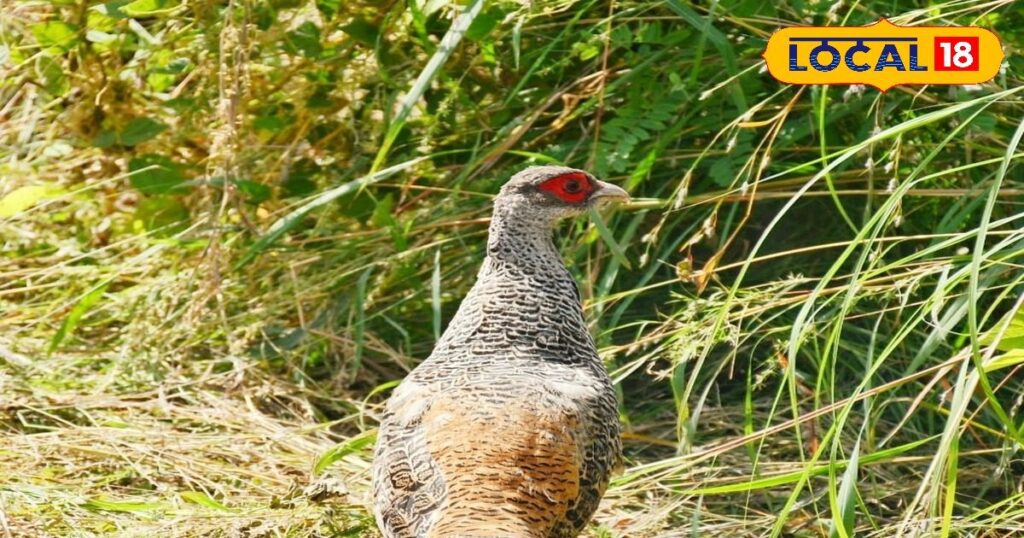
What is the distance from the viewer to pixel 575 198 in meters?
3.65

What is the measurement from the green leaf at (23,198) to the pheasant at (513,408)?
1.92 metres

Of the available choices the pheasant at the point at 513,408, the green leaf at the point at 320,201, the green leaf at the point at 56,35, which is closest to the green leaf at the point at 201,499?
the pheasant at the point at 513,408

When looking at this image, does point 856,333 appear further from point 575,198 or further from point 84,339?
point 84,339

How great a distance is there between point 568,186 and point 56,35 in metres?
1.84

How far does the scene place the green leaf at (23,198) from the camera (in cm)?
480

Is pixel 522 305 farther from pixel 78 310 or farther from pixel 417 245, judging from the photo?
pixel 78 310

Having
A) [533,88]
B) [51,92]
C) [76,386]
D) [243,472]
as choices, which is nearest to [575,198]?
[533,88]

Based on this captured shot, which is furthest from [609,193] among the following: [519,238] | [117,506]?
[117,506]

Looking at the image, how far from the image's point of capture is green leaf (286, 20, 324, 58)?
14.1 feet

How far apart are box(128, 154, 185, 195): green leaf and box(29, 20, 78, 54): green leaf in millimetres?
411

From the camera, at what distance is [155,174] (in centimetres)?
457

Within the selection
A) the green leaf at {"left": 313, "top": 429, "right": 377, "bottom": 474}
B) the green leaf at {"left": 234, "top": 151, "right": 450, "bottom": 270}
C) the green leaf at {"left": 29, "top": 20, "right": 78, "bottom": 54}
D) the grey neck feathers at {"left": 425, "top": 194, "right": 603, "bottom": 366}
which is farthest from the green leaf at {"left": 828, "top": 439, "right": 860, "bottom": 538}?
the green leaf at {"left": 29, "top": 20, "right": 78, "bottom": 54}

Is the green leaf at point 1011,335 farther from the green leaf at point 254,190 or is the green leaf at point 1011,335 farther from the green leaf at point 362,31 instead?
the green leaf at point 254,190

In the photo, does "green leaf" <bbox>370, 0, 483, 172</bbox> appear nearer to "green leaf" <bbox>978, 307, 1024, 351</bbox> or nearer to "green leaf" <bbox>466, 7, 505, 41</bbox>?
"green leaf" <bbox>466, 7, 505, 41</bbox>
